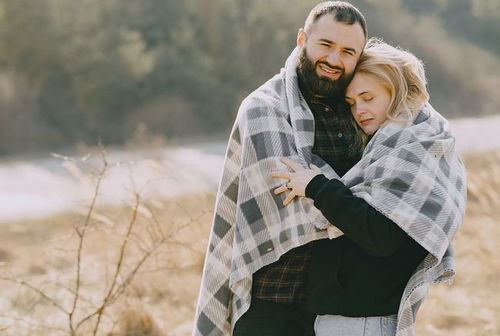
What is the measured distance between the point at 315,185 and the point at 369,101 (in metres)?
0.44

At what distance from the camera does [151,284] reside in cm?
580

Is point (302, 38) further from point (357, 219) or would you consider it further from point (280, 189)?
point (357, 219)

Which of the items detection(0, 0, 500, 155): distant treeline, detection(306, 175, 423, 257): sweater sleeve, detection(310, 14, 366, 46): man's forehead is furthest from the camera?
detection(0, 0, 500, 155): distant treeline

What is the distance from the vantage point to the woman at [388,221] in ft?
8.71

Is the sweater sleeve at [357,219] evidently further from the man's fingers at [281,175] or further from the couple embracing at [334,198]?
the man's fingers at [281,175]

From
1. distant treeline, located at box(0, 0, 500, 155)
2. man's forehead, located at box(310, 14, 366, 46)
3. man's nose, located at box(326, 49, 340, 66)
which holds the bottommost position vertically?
man's nose, located at box(326, 49, 340, 66)

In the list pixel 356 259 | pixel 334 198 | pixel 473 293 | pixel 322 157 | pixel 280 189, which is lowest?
pixel 356 259

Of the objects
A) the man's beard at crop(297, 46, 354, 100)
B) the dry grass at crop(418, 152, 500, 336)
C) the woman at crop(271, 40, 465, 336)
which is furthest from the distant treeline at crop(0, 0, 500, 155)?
the woman at crop(271, 40, 465, 336)

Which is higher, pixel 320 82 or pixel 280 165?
pixel 320 82

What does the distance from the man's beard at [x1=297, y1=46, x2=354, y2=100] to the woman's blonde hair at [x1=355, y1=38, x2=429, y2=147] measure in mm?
71

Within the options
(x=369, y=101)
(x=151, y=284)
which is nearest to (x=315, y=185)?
(x=369, y=101)

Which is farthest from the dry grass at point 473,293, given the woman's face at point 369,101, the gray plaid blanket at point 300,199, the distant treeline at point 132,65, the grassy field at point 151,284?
the distant treeline at point 132,65

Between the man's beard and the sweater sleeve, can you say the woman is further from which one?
the man's beard

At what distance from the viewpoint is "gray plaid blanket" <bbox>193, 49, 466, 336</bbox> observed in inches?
106
